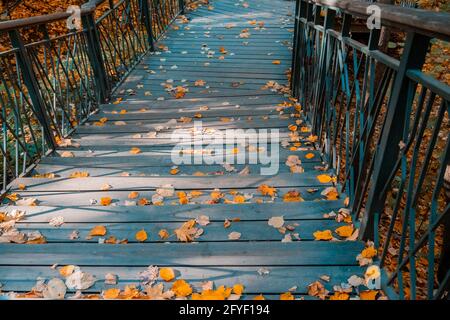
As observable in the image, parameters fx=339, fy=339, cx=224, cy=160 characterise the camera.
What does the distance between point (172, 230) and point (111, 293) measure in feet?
1.91

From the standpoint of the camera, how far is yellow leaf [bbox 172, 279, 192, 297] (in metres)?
1.80

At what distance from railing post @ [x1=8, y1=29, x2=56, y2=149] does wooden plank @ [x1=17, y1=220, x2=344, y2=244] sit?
136cm

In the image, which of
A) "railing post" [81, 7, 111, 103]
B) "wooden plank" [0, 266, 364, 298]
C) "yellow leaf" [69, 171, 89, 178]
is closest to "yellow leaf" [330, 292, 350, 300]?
"wooden plank" [0, 266, 364, 298]

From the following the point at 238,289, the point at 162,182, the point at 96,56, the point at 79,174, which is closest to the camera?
the point at 238,289

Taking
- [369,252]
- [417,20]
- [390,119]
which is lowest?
[369,252]

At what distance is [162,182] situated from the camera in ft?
9.32

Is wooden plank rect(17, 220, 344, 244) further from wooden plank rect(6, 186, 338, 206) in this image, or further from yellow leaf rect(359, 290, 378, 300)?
yellow leaf rect(359, 290, 378, 300)

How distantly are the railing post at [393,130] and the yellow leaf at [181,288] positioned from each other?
3.61ft

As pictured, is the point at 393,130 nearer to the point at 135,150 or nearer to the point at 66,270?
the point at 66,270

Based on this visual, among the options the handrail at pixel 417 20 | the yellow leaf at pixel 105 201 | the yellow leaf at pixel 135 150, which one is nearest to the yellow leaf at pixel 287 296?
the handrail at pixel 417 20

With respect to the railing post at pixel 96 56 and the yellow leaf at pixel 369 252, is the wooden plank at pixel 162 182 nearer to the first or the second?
the yellow leaf at pixel 369 252

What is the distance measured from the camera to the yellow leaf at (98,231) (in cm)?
226

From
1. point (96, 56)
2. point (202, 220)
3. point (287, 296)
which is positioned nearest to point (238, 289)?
point (287, 296)

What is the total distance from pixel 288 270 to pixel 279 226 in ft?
1.26
